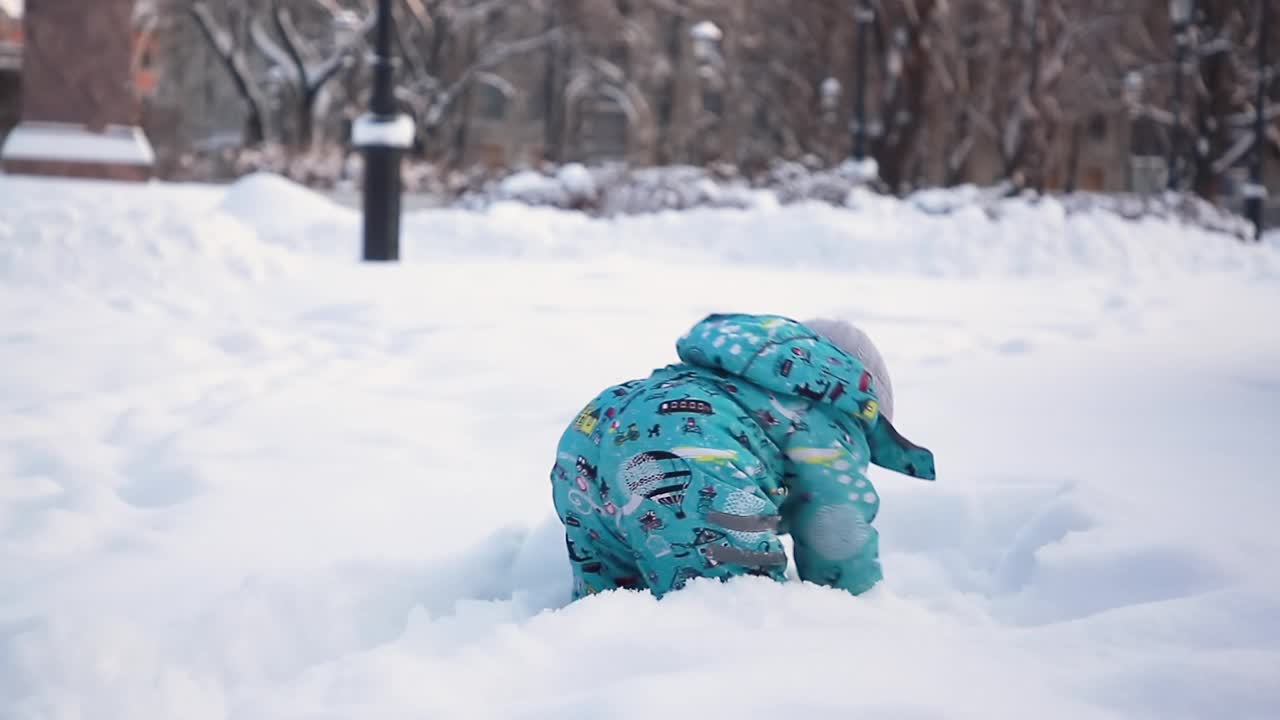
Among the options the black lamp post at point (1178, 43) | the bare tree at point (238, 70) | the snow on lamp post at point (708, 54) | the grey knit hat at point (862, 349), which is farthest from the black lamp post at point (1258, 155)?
the bare tree at point (238, 70)

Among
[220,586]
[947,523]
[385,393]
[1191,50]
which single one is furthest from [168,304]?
[1191,50]

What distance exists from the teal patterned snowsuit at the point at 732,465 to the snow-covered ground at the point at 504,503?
12cm

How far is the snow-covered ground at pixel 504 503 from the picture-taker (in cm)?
204

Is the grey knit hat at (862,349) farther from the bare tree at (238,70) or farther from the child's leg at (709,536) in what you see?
the bare tree at (238,70)

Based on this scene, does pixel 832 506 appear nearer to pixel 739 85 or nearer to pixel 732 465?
pixel 732 465

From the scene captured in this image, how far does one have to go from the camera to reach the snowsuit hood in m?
2.44

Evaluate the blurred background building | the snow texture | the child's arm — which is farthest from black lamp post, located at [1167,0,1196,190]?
the child's arm

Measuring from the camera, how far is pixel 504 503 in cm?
356

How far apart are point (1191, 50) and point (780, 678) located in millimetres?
21678

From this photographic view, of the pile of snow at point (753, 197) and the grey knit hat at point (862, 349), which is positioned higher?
the grey knit hat at point (862, 349)

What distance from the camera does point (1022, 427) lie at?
445cm

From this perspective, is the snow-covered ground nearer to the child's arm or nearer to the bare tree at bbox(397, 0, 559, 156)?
the child's arm

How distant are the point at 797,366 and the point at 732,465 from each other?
9.4 inches

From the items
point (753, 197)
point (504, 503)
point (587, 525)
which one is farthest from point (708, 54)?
point (587, 525)
